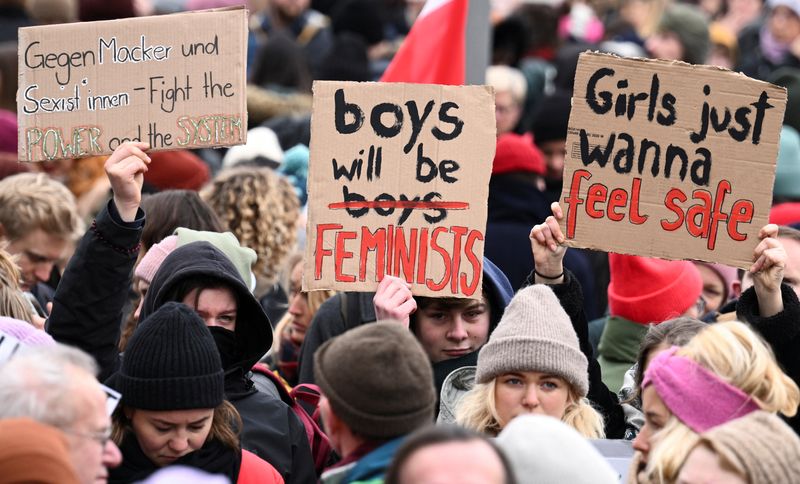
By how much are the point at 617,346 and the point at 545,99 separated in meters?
3.61

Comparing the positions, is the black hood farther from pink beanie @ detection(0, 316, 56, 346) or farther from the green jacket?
the green jacket

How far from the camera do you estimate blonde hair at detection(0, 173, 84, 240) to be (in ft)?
21.3

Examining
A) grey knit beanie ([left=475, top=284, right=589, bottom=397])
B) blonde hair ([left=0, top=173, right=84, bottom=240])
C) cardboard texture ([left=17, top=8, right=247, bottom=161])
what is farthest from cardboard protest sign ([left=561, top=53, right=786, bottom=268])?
blonde hair ([left=0, top=173, right=84, bottom=240])

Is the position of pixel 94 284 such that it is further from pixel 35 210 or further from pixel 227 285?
pixel 35 210

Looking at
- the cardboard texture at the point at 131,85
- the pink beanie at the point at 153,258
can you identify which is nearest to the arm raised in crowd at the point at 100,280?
the cardboard texture at the point at 131,85

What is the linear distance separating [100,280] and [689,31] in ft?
23.3

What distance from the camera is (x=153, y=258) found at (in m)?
5.66

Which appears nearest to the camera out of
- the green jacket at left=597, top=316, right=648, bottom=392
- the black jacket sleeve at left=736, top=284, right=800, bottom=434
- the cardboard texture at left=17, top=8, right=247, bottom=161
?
the black jacket sleeve at left=736, top=284, right=800, bottom=434

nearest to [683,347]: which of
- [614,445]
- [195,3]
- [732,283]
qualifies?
[614,445]

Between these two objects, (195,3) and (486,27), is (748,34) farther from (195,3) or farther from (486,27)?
(486,27)

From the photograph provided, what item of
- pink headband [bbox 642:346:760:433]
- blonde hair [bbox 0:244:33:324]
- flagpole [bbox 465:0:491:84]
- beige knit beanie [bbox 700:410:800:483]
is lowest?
blonde hair [bbox 0:244:33:324]

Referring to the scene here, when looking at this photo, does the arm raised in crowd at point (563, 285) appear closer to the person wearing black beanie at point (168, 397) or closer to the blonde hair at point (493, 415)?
the blonde hair at point (493, 415)

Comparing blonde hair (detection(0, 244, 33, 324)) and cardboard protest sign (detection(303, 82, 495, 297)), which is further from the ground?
cardboard protest sign (detection(303, 82, 495, 297))

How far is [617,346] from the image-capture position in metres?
5.98
